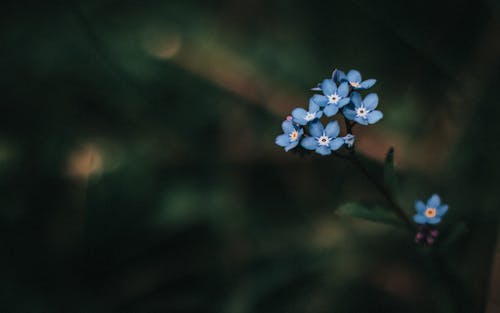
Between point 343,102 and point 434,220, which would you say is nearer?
point 343,102

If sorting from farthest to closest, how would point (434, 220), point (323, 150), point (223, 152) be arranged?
point (223, 152) → point (434, 220) → point (323, 150)

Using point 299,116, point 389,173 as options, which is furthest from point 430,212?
point 299,116

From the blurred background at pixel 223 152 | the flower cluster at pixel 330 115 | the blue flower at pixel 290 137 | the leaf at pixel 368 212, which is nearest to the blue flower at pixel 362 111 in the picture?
the flower cluster at pixel 330 115

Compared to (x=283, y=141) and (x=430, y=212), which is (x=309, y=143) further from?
(x=430, y=212)

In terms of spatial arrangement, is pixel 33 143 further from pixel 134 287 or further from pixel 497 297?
pixel 497 297

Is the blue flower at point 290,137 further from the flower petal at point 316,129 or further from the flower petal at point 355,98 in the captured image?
the flower petal at point 355,98

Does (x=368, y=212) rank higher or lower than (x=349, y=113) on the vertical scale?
lower

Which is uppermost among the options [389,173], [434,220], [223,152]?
[223,152]

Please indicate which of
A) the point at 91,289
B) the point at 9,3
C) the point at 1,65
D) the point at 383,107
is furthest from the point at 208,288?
the point at 9,3
